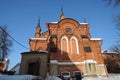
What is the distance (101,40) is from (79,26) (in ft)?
17.7

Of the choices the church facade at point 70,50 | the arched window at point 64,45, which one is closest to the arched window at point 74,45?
the church facade at point 70,50

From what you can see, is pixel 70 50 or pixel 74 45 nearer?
pixel 70 50

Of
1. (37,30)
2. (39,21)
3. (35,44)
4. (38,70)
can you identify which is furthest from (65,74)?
(39,21)

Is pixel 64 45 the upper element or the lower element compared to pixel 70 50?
upper

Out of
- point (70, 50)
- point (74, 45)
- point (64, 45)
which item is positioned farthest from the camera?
point (74, 45)

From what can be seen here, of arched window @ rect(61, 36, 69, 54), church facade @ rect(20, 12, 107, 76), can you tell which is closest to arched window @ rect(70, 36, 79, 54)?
church facade @ rect(20, 12, 107, 76)

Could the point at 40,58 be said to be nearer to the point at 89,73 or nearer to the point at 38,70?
the point at 38,70

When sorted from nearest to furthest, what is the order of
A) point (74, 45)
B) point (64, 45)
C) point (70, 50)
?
point (70, 50)
point (64, 45)
point (74, 45)

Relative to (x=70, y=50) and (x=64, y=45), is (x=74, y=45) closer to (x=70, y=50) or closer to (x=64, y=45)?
(x=70, y=50)

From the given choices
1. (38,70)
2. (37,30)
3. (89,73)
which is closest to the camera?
(38,70)

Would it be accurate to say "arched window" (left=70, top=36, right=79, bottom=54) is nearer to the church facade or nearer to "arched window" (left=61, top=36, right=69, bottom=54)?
the church facade

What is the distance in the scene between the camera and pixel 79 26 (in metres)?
31.2

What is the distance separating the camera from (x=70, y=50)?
28.2 metres

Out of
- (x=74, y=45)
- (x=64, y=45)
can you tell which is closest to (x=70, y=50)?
(x=74, y=45)
